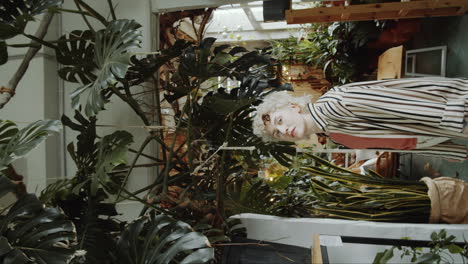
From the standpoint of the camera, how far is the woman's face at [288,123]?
5.24 ft

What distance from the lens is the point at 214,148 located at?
210 centimetres

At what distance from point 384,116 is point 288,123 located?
0.41 m

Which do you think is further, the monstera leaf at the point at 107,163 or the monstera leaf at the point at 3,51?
the monstera leaf at the point at 3,51

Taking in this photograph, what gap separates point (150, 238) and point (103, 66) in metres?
0.81

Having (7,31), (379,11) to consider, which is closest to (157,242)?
(7,31)

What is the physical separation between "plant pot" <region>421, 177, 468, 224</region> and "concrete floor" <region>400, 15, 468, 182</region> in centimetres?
92

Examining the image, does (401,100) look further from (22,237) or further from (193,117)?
(22,237)

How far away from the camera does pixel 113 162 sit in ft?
5.23

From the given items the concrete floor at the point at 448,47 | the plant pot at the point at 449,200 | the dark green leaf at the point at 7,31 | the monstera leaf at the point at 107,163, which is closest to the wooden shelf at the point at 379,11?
the concrete floor at the point at 448,47

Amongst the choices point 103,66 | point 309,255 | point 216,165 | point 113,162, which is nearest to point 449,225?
point 309,255

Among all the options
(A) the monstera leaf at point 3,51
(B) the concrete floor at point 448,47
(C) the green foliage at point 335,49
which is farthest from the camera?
(C) the green foliage at point 335,49

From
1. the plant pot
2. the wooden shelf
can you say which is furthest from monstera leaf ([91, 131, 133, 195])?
the plant pot

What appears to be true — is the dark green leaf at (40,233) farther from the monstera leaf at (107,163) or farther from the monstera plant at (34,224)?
A: the monstera leaf at (107,163)

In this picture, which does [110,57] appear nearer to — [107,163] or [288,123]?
[107,163]
